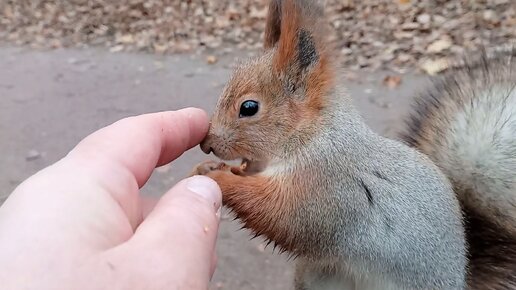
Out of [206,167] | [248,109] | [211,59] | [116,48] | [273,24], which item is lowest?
[116,48]

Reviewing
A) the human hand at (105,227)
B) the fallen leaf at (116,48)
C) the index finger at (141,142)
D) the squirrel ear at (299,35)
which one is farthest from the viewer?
the fallen leaf at (116,48)

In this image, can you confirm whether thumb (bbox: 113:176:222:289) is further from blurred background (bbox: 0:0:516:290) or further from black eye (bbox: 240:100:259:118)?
blurred background (bbox: 0:0:516:290)

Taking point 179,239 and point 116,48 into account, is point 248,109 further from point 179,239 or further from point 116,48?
point 116,48

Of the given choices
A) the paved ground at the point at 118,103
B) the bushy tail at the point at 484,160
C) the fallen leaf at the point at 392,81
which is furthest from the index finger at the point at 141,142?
the fallen leaf at the point at 392,81

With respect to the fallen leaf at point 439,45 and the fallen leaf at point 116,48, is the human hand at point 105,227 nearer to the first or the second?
the fallen leaf at point 439,45

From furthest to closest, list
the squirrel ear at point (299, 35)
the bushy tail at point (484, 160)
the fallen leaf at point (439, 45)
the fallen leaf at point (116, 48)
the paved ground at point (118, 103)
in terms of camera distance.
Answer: the fallen leaf at point (116, 48) < the fallen leaf at point (439, 45) < the paved ground at point (118, 103) < the bushy tail at point (484, 160) < the squirrel ear at point (299, 35)

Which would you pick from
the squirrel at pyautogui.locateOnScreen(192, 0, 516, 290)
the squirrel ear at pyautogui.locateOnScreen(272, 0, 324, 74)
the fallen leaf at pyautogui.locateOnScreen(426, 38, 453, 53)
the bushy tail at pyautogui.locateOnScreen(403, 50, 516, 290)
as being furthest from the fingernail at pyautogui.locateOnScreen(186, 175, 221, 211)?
the fallen leaf at pyautogui.locateOnScreen(426, 38, 453, 53)

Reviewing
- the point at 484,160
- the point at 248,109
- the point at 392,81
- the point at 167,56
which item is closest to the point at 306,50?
the point at 248,109
